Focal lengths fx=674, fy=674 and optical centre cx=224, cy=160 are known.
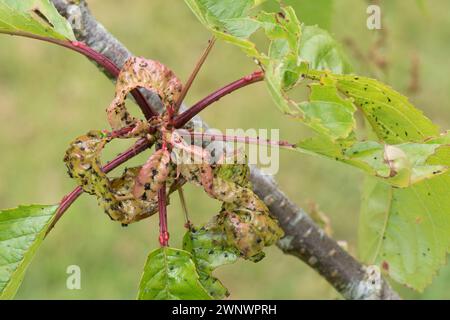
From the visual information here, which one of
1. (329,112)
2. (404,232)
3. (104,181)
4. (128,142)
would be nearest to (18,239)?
(104,181)

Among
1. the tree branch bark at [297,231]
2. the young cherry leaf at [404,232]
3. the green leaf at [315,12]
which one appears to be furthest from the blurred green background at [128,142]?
the tree branch bark at [297,231]

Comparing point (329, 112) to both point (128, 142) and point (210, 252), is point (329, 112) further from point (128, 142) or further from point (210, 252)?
point (128, 142)

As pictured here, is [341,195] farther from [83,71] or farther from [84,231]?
[83,71]

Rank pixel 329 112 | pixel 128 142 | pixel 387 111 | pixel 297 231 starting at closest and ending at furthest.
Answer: pixel 329 112 < pixel 387 111 < pixel 297 231 < pixel 128 142

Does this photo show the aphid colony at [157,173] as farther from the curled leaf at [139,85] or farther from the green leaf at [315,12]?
the green leaf at [315,12]

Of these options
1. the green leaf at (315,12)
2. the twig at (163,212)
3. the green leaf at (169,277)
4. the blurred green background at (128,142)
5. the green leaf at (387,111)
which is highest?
the blurred green background at (128,142)

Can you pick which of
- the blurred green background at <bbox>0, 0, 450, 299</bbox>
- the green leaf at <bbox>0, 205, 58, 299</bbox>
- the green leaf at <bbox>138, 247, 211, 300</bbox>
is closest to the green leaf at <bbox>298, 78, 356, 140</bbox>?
the green leaf at <bbox>138, 247, 211, 300</bbox>

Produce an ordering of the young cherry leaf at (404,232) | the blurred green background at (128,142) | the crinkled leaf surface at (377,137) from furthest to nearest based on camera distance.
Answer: the blurred green background at (128,142)
the young cherry leaf at (404,232)
the crinkled leaf surface at (377,137)
